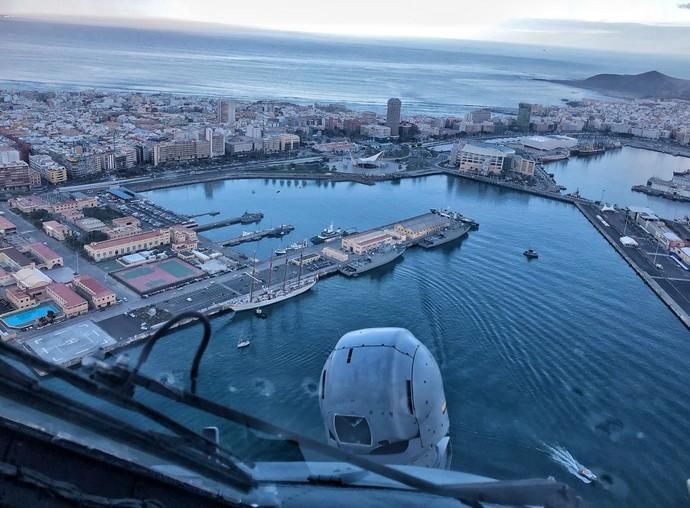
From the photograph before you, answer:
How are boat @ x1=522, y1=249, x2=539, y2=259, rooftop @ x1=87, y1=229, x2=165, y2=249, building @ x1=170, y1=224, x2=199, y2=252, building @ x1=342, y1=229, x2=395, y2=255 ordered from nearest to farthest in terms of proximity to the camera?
rooftop @ x1=87, y1=229, x2=165, y2=249, building @ x1=170, y1=224, x2=199, y2=252, building @ x1=342, y1=229, x2=395, y2=255, boat @ x1=522, y1=249, x2=539, y2=259

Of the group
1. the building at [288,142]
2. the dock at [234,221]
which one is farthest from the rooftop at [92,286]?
the building at [288,142]

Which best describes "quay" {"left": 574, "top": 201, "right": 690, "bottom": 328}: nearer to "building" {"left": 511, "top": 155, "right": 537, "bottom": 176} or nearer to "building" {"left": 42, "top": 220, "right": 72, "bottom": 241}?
"building" {"left": 511, "top": 155, "right": 537, "bottom": 176}

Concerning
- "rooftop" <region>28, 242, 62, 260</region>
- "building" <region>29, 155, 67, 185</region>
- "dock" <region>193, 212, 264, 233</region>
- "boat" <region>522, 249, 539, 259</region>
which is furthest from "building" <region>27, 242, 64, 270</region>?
"boat" <region>522, 249, 539, 259</region>

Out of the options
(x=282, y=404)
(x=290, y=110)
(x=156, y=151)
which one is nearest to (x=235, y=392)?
(x=282, y=404)

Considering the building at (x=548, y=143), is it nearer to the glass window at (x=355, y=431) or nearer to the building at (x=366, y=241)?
the building at (x=366, y=241)

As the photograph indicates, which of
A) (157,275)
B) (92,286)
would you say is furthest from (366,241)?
(92,286)

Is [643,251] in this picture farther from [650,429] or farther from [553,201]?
[650,429]
